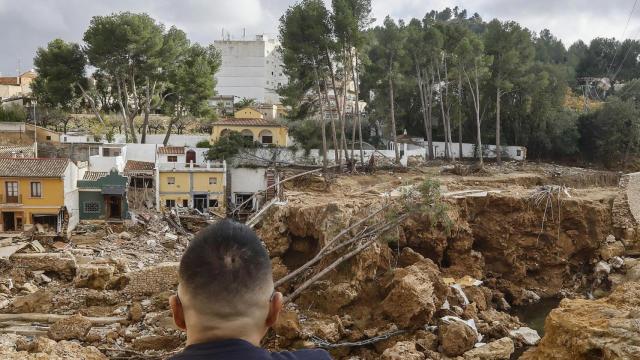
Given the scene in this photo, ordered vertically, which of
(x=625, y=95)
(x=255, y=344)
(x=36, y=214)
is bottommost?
(x=36, y=214)

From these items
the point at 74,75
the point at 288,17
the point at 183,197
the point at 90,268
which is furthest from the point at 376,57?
the point at 90,268

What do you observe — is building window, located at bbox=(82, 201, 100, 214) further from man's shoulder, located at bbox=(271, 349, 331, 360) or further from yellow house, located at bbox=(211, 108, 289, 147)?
man's shoulder, located at bbox=(271, 349, 331, 360)

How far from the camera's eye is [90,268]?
Result: 18.5 m

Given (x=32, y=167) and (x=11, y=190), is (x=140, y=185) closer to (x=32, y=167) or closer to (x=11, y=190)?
(x=32, y=167)

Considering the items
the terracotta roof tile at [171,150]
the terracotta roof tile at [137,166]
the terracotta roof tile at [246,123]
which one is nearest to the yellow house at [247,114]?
the terracotta roof tile at [246,123]

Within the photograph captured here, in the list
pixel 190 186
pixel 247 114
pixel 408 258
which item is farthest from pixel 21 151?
pixel 408 258

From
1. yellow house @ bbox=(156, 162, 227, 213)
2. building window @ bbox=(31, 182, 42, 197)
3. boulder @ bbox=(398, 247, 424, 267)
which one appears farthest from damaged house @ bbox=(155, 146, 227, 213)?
boulder @ bbox=(398, 247, 424, 267)

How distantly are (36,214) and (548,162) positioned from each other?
3254cm

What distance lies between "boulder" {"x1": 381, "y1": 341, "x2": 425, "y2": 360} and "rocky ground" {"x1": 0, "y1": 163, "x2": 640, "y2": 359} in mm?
55

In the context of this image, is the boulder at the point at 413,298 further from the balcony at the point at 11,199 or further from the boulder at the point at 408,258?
the balcony at the point at 11,199

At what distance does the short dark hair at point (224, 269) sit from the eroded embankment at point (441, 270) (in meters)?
11.5

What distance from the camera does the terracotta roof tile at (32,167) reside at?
82.7 feet

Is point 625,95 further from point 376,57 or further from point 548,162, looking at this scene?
point 376,57

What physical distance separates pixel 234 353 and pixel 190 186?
29.6 meters
